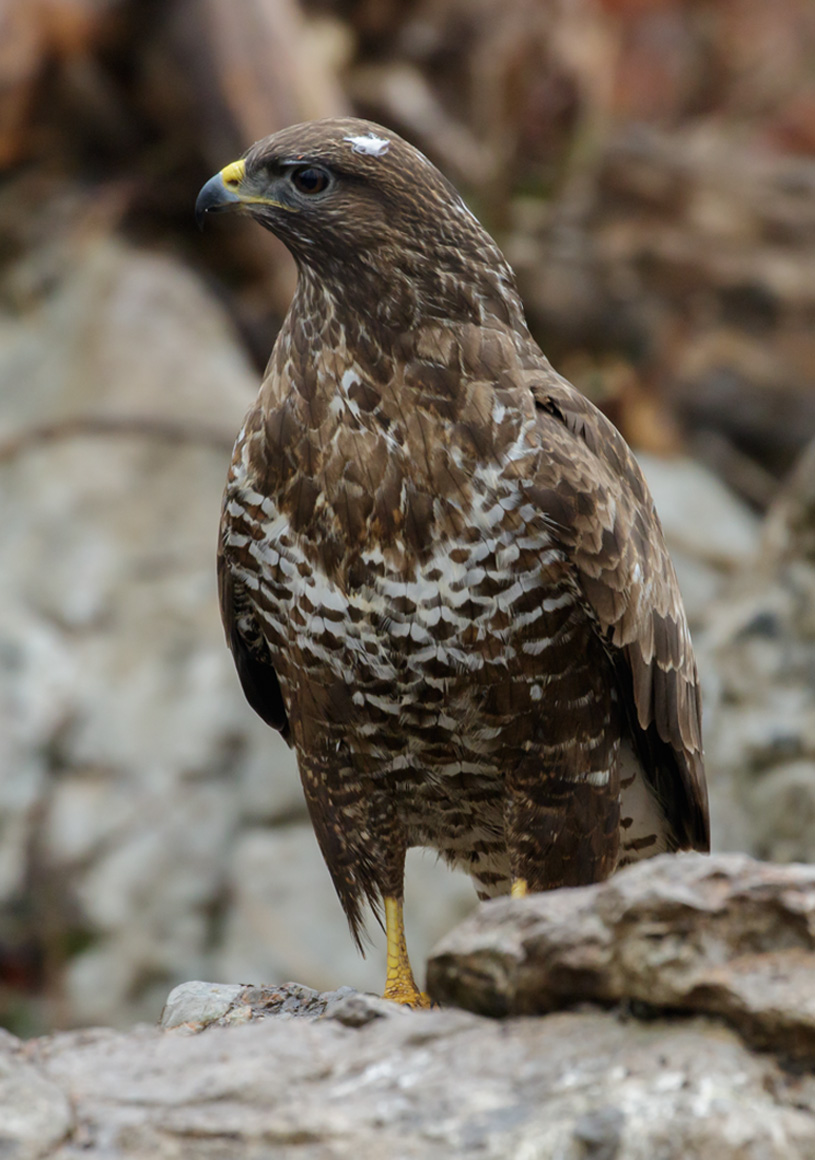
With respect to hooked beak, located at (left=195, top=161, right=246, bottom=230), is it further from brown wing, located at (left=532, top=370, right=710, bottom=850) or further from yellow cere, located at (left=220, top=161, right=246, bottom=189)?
brown wing, located at (left=532, top=370, right=710, bottom=850)

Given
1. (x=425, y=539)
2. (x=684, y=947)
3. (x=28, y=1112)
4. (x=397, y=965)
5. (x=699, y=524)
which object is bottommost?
(x=28, y=1112)

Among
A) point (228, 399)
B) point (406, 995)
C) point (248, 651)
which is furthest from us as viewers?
point (228, 399)

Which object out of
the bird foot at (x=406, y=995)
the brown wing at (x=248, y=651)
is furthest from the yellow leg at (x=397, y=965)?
→ the brown wing at (x=248, y=651)

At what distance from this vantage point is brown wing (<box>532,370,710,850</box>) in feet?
11.5

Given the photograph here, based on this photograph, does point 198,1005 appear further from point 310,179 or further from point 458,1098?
point 310,179

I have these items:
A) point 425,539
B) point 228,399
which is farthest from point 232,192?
point 228,399

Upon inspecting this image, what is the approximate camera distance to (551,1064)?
2320 mm

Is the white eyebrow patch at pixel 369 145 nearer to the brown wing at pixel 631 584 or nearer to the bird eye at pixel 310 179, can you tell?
the bird eye at pixel 310 179

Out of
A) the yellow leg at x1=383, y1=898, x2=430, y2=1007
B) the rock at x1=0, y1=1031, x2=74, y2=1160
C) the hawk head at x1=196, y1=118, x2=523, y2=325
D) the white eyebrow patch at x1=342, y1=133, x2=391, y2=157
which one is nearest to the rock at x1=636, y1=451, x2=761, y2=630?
the yellow leg at x1=383, y1=898, x2=430, y2=1007

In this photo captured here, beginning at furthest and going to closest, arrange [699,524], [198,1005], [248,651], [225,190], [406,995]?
[699,524] < [248,651] < [406,995] < [225,190] < [198,1005]

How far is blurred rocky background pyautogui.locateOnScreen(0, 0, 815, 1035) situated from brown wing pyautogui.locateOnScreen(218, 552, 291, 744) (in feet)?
8.00

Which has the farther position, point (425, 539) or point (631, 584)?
point (631, 584)

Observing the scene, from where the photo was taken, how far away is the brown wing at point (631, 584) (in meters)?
3.51

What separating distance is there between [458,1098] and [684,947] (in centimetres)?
43
